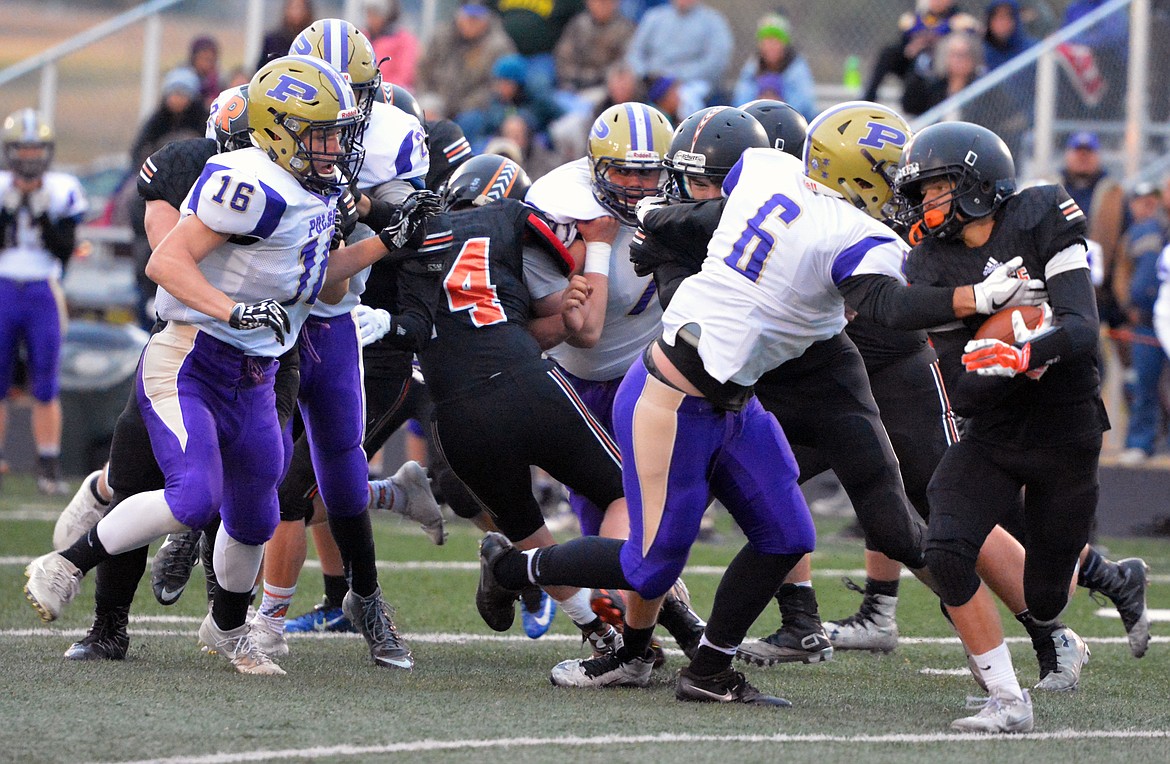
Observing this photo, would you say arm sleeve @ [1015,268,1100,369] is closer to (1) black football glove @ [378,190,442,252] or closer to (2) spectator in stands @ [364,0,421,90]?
(1) black football glove @ [378,190,442,252]

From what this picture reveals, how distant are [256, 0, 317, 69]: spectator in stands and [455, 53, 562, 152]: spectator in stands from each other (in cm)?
148

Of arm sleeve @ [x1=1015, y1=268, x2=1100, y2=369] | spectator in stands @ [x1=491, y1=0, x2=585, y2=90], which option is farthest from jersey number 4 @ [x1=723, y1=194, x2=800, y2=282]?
spectator in stands @ [x1=491, y1=0, x2=585, y2=90]

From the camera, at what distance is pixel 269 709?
409 centimetres

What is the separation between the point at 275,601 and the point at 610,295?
4.63ft

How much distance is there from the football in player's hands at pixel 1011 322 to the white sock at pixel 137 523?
84.4 inches

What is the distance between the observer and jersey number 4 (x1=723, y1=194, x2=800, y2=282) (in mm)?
4164

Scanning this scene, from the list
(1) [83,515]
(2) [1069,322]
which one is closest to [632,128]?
(2) [1069,322]

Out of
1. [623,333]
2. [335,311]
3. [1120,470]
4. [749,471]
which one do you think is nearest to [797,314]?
[749,471]

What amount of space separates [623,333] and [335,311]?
926 millimetres

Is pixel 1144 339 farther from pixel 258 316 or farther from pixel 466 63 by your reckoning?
pixel 258 316

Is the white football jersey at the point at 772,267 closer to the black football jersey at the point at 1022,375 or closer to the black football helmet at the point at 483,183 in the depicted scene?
the black football jersey at the point at 1022,375

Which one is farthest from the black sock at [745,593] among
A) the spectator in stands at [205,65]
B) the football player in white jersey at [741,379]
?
the spectator in stands at [205,65]

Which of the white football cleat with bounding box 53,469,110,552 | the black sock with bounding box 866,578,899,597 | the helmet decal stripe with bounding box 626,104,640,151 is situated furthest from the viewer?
the white football cleat with bounding box 53,469,110,552

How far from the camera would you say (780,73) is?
11.0 meters
